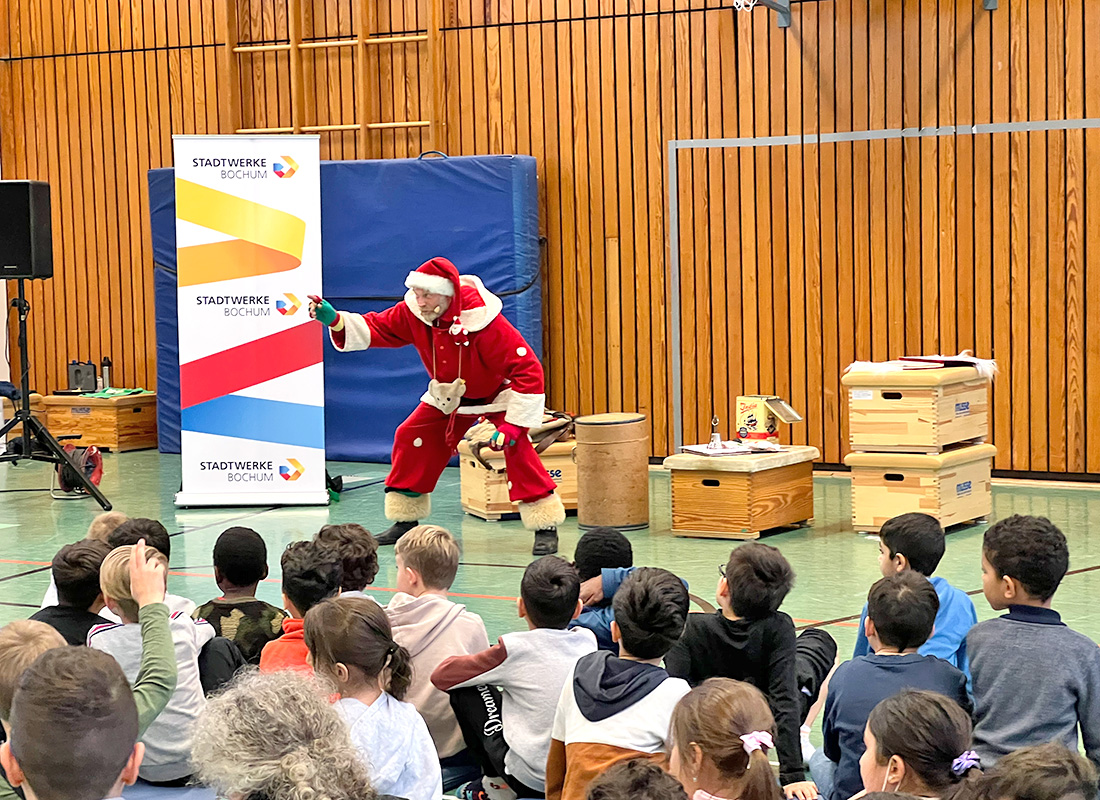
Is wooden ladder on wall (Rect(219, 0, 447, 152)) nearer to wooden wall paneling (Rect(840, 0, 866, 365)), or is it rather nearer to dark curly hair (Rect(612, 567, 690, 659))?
wooden wall paneling (Rect(840, 0, 866, 365))

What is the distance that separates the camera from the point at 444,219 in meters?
9.82

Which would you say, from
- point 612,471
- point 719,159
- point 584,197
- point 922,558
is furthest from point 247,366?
point 922,558

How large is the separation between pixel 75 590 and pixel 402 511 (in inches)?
142

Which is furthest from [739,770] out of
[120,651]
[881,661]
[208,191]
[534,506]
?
[208,191]

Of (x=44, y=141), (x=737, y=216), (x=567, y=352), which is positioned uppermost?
(x=44, y=141)

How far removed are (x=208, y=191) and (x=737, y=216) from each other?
3.46 meters

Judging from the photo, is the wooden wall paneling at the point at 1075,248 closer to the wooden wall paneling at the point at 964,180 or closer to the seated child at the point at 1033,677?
the wooden wall paneling at the point at 964,180

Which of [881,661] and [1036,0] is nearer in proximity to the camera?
[881,661]

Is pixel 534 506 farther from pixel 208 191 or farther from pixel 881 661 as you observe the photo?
pixel 881 661

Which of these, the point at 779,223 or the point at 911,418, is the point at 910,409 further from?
the point at 779,223

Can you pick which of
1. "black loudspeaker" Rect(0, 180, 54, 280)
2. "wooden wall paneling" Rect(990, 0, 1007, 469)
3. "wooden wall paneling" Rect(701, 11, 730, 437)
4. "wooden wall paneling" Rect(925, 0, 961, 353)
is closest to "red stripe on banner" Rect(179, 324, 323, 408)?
"black loudspeaker" Rect(0, 180, 54, 280)

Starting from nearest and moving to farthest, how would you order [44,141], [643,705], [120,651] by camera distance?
1. [643,705]
2. [120,651]
3. [44,141]

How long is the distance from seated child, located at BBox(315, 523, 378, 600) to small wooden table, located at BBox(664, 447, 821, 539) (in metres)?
3.51

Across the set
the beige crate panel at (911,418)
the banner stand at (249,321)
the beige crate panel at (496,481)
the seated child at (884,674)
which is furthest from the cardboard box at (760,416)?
the seated child at (884,674)
